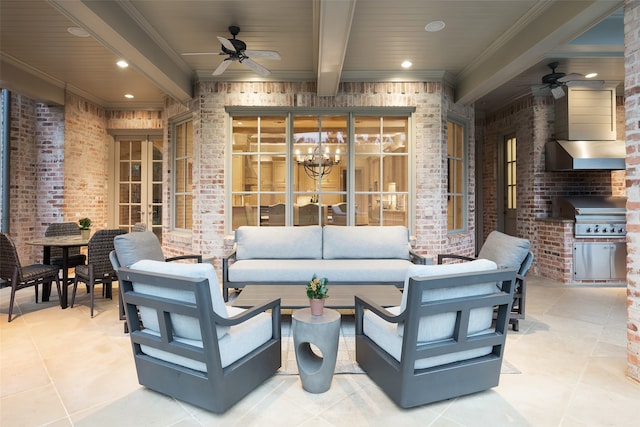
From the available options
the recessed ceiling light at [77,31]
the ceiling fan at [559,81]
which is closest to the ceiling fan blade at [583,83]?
the ceiling fan at [559,81]

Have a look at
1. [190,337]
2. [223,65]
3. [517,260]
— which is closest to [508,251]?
[517,260]

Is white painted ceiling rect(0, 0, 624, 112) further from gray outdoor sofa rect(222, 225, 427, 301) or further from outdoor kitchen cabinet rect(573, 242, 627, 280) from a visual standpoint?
outdoor kitchen cabinet rect(573, 242, 627, 280)

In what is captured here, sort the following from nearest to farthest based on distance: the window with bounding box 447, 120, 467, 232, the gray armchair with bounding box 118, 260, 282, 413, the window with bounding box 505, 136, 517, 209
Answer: the gray armchair with bounding box 118, 260, 282, 413 → the window with bounding box 447, 120, 467, 232 → the window with bounding box 505, 136, 517, 209

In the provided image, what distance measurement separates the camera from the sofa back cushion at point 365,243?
442 centimetres

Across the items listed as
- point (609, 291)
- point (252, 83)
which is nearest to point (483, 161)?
point (609, 291)

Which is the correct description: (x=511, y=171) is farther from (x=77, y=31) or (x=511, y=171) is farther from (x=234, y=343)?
(x=77, y=31)

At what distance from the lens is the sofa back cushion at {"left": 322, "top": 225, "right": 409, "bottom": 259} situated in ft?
14.5

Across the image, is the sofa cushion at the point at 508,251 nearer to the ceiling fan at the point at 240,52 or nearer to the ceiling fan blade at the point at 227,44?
the ceiling fan at the point at 240,52

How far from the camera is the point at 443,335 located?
201 centimetres

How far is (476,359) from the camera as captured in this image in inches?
83.1

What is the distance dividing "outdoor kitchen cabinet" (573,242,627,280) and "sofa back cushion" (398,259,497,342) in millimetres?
4143

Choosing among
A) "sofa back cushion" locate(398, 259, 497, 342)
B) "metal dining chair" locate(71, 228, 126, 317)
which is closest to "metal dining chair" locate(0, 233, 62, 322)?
"metal dining chair" locate(71, 228, 126, 317)

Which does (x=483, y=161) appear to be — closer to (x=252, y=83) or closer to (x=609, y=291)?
(x=609, y=291)

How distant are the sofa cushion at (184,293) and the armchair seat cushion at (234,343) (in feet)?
0.15
